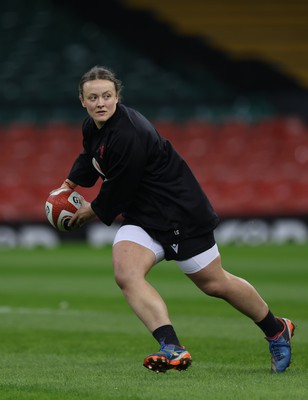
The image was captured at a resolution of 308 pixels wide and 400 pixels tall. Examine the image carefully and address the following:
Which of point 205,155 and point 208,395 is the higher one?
point 208,395

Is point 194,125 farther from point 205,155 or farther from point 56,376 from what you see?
point 56,376

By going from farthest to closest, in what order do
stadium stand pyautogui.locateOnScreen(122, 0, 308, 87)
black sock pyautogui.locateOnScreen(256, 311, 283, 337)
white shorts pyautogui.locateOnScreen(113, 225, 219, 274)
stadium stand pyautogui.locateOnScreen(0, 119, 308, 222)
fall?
stadium stand pyautogui.locateOnScreen(122, 0, 308, 87), stadium stand pyautogui.locateOnScreen(0, 119, 308, 222), black sock pyautogui.locateOnScreen(256, 311, 283, 337), white shorts pyautogui.locateOnScreen(113, 225, 219, 274)

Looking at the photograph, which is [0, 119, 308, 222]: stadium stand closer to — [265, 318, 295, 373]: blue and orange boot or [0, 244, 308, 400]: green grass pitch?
[0, 244, 308, 400]: green grass pitch

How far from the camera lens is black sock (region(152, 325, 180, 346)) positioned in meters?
6.61

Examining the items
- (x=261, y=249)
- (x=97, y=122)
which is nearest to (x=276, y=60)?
(x=261, y=249)

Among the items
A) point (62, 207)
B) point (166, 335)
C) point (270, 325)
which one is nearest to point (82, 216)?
point (62, 207)

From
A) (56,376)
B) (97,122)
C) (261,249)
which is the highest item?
(97,122)

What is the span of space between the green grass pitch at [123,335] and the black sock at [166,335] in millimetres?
253

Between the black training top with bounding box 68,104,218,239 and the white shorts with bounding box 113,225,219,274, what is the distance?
0.06 meters

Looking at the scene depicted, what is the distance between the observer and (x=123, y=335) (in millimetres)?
10102

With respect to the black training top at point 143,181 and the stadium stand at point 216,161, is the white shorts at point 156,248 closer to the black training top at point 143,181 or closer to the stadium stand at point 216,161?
the black training top at point 143,181

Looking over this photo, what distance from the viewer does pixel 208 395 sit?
6.01m

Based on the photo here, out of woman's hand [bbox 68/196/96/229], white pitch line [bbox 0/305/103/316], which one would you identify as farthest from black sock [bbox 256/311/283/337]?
white pitch line [bbox 0/305/103/316]

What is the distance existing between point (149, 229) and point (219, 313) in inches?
206
